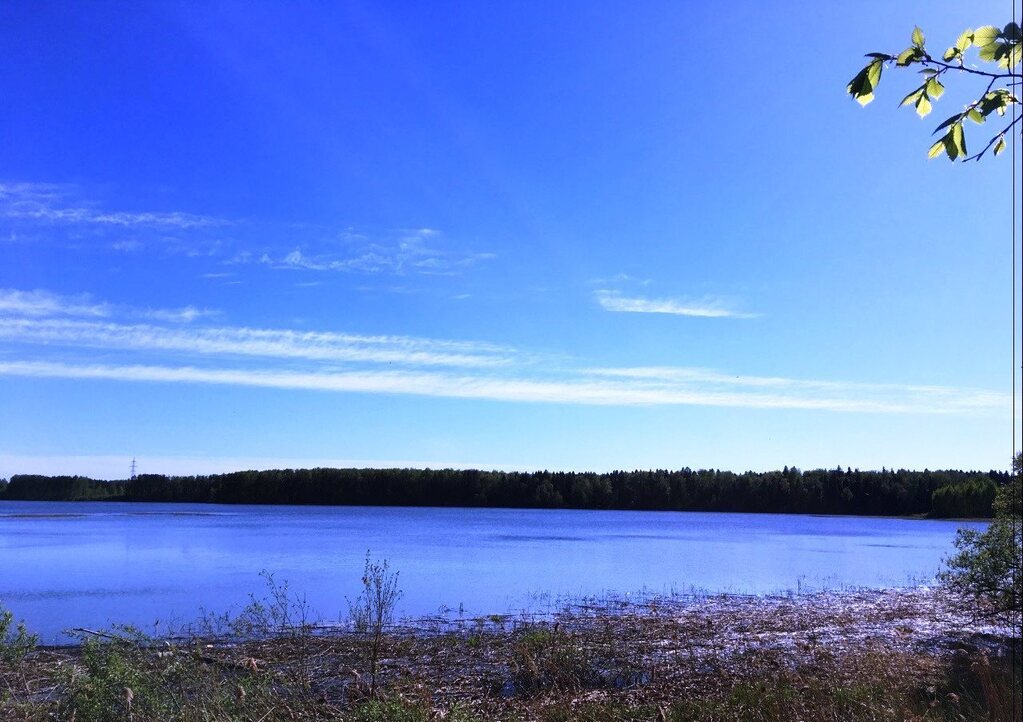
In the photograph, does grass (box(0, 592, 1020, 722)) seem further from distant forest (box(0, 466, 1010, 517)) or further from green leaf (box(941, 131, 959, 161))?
distant forest (box(0, 466, 1010, 517))

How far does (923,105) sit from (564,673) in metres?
10.5

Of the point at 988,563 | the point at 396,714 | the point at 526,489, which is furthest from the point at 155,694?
the point at 526,489

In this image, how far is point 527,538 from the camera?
51.1 m

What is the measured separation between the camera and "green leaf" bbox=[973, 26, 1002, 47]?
8.75 feet

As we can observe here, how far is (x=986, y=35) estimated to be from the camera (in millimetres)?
2668

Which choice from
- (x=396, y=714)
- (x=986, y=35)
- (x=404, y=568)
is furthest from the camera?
(x=404, y=568)

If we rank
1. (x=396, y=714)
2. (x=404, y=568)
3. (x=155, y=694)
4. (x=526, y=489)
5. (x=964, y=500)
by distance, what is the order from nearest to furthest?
1. (x=396, y=714)
2. (x=155, y=694)
3. (x=404, y=568)
4. (x=964, y=500)
5. (x=526, y=489)

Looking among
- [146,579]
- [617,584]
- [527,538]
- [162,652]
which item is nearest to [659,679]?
[162,652]

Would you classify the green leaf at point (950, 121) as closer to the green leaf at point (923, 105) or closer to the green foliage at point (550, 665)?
the green leaf at point (923, 105)

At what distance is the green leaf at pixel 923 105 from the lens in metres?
3.26

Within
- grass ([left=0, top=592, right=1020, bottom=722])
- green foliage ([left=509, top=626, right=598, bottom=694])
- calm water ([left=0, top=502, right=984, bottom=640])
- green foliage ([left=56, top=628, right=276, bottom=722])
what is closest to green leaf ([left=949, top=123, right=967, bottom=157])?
grass ([left=0, top=592, right=1020, bottom=722])

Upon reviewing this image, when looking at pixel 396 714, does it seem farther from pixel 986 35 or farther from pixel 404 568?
pixel 404 568

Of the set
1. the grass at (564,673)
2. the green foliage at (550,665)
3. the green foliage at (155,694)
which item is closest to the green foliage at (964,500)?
the grass at (564,673)

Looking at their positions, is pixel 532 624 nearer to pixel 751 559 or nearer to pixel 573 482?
pixel 751 559
